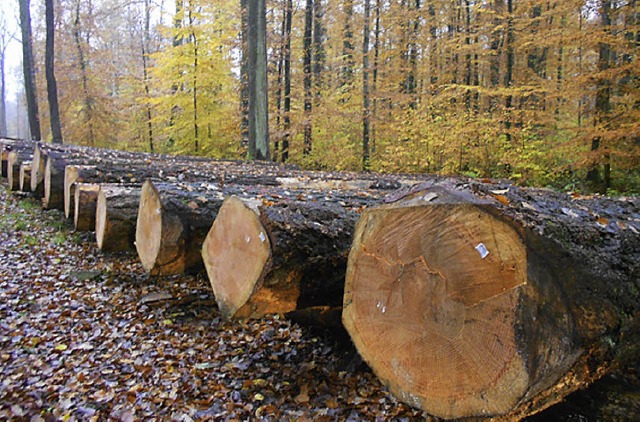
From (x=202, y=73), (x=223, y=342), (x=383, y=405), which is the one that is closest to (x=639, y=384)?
(x=383, y=405)

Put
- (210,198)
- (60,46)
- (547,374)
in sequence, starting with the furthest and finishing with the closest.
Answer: (60,46) → (210,198) → (547,374)

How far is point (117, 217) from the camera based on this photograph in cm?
463

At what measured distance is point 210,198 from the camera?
12.9 feet

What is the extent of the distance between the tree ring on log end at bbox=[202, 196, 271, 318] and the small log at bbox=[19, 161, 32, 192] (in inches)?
263

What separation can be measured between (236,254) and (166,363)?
1.00 meters

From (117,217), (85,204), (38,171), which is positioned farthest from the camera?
(38,171)

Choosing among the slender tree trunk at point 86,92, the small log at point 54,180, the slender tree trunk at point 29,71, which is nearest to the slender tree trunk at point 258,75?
the small log at point 54,180

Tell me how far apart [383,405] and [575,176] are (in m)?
10.6

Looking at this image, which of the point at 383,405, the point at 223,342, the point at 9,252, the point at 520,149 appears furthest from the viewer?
the point at 520,149

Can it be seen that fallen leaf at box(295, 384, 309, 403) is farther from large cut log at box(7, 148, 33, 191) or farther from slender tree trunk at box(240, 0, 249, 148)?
slender tree trunk at box(240, 0, 249, 148)

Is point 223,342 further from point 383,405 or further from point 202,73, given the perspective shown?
point 202,73

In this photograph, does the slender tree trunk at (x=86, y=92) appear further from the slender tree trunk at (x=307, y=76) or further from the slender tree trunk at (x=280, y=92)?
the slender tree trunk at (x=307, y=76)

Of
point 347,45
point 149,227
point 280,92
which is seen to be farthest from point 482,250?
point 347,45

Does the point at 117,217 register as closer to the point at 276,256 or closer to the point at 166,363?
the point at 166,363
